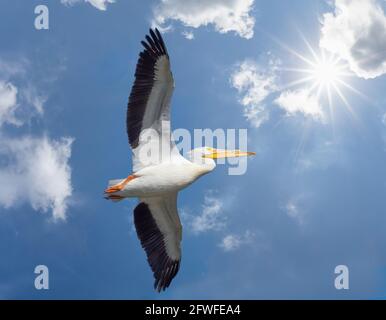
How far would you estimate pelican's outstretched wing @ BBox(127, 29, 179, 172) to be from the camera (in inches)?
483

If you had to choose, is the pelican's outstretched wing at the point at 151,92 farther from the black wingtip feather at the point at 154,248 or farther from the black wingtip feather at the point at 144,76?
the black wingtip feather at the point at 154,248

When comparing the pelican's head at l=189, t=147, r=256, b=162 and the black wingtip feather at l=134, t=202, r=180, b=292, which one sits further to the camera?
the black wingtip feather at l=134, t=202, r=180, b=292

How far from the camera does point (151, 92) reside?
1230 cm

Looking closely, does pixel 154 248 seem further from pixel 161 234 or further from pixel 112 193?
pixel 112 193

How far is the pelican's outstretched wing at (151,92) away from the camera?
483 inches

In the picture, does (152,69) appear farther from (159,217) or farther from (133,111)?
(159,217)

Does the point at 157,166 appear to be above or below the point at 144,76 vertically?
below

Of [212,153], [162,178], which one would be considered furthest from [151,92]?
[212,153]

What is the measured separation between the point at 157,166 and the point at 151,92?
1.53m

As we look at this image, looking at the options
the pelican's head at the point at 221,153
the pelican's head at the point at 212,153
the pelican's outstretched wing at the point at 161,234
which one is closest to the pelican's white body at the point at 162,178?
the pelican's head at the point at 212,153

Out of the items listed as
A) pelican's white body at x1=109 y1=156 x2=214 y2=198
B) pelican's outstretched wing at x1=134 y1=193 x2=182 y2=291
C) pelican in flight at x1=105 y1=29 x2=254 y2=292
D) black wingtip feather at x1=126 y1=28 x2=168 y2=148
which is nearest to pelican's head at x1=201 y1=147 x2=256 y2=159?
pelican in flight at x1=105 y1=29 x2=254 y2=292

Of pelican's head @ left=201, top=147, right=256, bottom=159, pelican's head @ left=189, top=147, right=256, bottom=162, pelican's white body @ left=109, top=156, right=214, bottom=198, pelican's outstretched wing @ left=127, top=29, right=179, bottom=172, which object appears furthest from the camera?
pelican's head @ left=201, top=147, right=256, bottom=159

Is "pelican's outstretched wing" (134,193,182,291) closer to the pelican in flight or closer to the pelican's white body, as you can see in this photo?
the pelican in flight

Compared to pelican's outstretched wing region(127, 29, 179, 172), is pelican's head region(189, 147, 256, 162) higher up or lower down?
lower down
